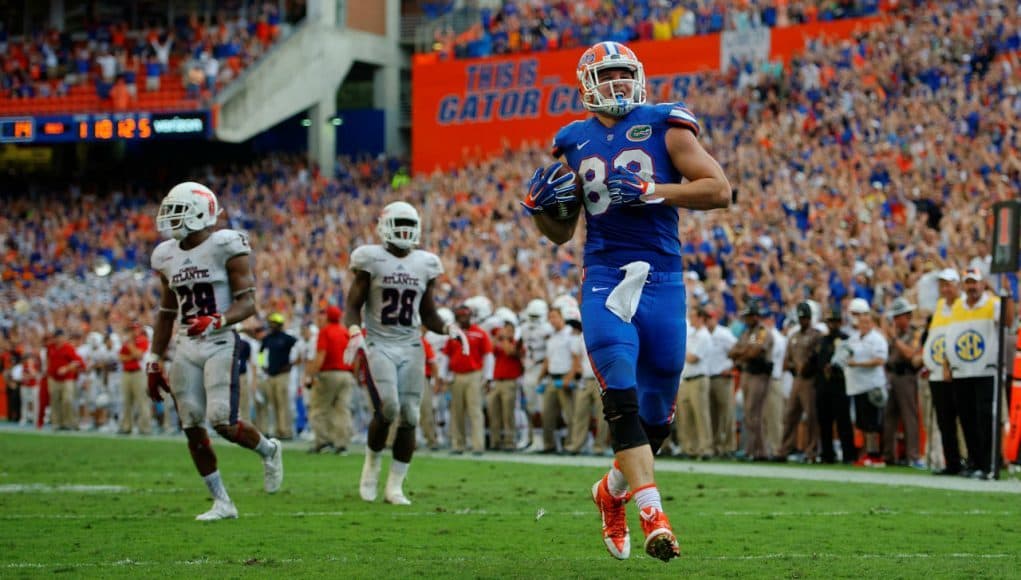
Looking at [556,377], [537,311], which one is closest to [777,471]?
[556,377]

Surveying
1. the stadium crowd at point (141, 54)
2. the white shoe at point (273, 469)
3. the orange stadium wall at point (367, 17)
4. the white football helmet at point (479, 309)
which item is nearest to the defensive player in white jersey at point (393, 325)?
the white shoe at point (273, 469)

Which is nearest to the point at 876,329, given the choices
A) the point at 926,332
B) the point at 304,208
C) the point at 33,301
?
the point at 926,332

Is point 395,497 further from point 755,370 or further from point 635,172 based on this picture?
point 755,370

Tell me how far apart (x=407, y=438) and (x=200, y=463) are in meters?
1.84

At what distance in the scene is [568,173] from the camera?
712 cm

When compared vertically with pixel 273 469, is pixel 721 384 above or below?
above

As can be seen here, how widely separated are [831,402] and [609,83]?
33.7 feet

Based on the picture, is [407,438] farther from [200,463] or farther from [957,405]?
[957,405]

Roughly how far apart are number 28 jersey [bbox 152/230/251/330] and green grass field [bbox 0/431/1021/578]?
4.85 ft

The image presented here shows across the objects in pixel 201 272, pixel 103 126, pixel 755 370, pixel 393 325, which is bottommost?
pixel 755 370

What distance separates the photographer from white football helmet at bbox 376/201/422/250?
37.6 ft

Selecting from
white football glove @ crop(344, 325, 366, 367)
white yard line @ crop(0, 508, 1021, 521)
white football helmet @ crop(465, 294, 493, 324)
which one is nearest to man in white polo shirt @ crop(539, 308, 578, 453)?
white football helmet @ crop(465, 294, 493, 324)

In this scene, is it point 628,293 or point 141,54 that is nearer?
point 628,293

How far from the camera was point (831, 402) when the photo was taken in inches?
658
